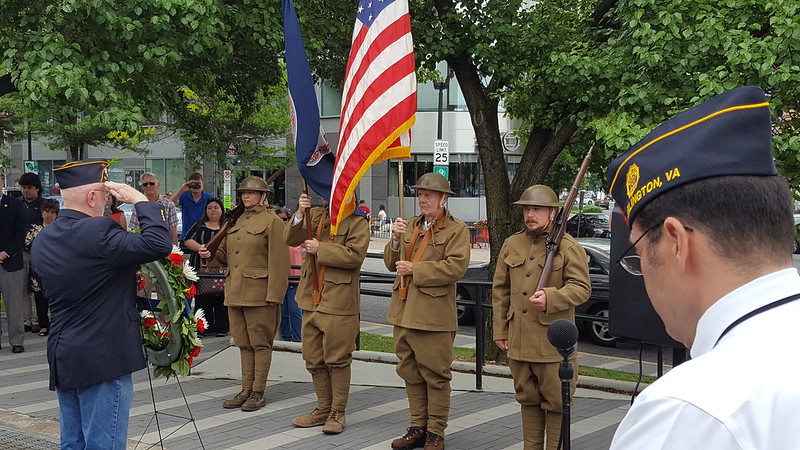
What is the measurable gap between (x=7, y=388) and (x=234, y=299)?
2776 millimetres

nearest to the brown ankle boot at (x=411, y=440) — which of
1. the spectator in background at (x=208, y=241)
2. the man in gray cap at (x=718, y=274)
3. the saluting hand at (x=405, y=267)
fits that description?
the saluting hand at (x=405, y=267)

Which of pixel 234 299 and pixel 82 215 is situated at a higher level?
pixel 82 215

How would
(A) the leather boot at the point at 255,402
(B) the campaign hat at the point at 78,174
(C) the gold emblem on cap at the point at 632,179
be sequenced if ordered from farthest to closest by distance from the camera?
(A) the leather boot at the point at 255,402 → (B) the campaign hat at the point at 78,174 → (C) the gold emblem on cap at the point at 632,179

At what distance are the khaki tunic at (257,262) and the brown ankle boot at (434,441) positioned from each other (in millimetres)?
2205

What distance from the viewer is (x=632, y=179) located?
170cm

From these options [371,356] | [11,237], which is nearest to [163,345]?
[371,356]

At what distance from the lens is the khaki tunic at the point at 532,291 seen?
20.2 ft

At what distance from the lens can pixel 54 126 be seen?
110 feet

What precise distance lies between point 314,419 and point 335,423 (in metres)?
0.26

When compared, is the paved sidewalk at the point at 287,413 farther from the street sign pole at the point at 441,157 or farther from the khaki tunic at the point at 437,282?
the street sign pole at the point at 441,157

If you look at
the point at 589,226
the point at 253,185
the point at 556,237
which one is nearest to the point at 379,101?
the point at 253,185

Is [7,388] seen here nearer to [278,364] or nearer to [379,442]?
[278,364]

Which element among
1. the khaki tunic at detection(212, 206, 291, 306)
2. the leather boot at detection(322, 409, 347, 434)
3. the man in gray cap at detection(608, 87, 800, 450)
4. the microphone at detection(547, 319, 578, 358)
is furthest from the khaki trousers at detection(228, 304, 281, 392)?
the man in gray cap at detection(608, 87, 800, 450)

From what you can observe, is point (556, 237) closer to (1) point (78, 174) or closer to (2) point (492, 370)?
(1) point (78, 174)
